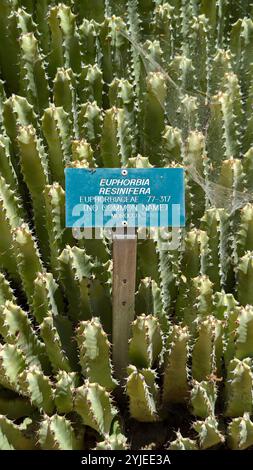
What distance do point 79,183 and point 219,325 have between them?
0.81 m

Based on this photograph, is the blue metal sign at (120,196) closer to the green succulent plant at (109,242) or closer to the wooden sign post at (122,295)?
the wooden sign post at (122,295)

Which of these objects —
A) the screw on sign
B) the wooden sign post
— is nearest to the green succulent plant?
the wooden sign post

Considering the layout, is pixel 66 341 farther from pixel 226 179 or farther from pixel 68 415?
pixel 226 179

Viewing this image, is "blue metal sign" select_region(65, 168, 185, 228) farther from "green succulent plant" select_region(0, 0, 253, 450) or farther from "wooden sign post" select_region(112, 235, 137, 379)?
"green succulent plant" select_region(0, 0, 253, 450)

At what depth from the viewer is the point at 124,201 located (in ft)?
8.83

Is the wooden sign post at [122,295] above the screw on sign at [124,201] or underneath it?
underneath

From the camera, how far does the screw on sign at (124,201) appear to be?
8.78 feet

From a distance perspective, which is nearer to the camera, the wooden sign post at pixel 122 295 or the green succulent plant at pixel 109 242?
the wooden sign post at pixel 122 295

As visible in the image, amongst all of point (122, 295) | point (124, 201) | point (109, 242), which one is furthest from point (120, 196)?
point (109, 242)

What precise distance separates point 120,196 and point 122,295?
0.39m

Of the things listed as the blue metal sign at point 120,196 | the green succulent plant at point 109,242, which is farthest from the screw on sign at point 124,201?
the green succulent plant at point 109,242
